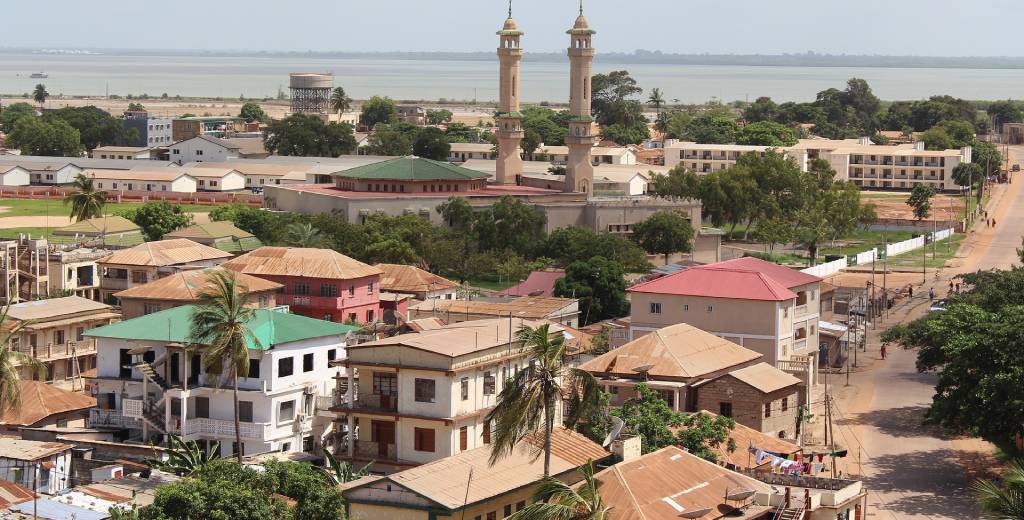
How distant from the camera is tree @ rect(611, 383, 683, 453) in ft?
103

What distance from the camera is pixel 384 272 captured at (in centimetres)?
5575

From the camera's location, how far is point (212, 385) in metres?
33.7

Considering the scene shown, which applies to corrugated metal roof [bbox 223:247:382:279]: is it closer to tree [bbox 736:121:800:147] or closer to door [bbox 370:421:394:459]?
door [bbox 370:421:394:459]

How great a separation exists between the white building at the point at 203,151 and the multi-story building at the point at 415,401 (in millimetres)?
84440

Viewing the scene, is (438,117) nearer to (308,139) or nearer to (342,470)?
(308,139)

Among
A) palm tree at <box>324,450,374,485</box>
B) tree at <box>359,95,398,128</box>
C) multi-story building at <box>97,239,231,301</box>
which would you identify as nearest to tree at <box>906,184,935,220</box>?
multi-story building at <box>97,239,231,301</box>

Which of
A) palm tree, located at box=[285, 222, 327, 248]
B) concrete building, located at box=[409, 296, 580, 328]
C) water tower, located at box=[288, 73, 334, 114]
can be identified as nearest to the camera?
concrete building, located at box=[409, 296, 580, 328]

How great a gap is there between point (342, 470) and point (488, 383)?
3.24 metres

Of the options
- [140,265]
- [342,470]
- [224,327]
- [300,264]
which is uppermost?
[224,327]

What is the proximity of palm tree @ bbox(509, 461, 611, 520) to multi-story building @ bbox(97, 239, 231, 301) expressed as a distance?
2750 centimetres

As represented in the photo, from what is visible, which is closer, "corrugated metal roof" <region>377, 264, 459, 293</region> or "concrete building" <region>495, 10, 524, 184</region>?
"corrugated metal roof" <region>377, 264, 459, 293</region>

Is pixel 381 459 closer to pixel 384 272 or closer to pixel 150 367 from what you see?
pixel 150 367

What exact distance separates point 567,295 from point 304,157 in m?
59.3

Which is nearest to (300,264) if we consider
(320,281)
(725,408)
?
(320,281)
